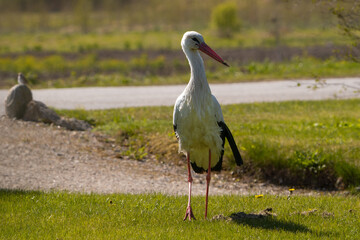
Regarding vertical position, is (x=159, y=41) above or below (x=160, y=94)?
above

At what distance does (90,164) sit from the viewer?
9297 mm

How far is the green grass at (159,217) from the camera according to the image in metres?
5.54

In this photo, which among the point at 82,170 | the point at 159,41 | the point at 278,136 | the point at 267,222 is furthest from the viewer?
the point at 159,41

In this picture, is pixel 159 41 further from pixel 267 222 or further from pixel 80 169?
pixel 267 222

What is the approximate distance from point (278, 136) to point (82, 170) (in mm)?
3513

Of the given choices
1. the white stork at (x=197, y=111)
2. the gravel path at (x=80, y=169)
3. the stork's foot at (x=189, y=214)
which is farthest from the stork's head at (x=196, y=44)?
the gravel path at (x=80, y=169)

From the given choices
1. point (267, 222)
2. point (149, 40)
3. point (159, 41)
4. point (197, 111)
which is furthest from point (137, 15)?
point (267, 222)

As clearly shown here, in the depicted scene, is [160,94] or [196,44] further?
[160,94]

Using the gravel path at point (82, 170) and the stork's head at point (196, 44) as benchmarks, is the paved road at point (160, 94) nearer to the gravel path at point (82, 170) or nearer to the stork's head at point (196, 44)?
the gravel path at point (82, 170)

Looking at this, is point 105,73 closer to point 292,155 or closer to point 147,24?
point 292,155

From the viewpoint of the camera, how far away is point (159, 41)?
34812 mm

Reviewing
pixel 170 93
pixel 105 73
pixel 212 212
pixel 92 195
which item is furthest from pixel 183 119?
pixel 105 73

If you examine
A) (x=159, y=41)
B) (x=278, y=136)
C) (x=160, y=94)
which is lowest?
(x=278, y=136)

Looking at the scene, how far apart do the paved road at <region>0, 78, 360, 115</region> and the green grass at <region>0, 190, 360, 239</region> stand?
7090 millimetres
